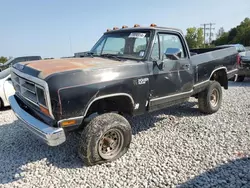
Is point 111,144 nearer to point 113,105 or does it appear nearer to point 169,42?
point 113,105

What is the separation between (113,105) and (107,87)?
628 millimetres

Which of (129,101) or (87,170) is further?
(129,101)

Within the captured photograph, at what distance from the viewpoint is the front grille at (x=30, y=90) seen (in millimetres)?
3266

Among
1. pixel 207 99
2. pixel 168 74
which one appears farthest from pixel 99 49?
pixel 207 99

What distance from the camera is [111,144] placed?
3.76 metres

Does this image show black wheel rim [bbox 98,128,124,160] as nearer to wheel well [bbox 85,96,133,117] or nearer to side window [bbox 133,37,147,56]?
wheel well [bbox 85,96,133,117]

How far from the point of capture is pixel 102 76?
337cm

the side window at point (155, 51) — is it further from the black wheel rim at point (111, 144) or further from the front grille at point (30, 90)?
the front grille at point (30, 90)

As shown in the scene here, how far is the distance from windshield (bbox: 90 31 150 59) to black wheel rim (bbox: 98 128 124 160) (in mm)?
1417

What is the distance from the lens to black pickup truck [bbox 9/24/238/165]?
3117 mm

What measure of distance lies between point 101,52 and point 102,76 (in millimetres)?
1561

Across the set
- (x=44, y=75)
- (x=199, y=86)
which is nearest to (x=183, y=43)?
(x=199, y=86)

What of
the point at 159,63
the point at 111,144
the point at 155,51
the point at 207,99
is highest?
the point at 155,51

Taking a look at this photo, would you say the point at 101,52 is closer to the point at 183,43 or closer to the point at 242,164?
the point at 183,43
